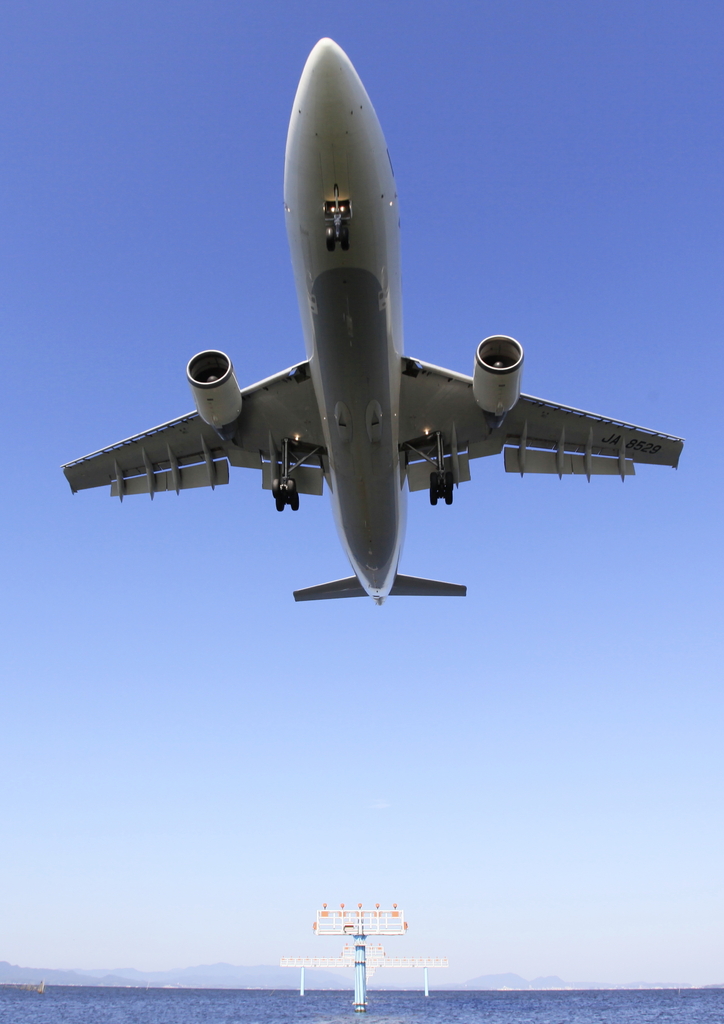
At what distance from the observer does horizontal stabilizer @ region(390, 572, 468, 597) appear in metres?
22.6

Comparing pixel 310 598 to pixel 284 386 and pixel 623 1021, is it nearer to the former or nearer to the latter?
pixel 284 386

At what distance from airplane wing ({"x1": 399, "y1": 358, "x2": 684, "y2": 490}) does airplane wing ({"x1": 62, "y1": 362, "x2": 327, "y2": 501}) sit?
2.24 m

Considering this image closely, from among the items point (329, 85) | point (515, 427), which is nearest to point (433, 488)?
point (515, 427)

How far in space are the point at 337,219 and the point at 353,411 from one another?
3.57 m

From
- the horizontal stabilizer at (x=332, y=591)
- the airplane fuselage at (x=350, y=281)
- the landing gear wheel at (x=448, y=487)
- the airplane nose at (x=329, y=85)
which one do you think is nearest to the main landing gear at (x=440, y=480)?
the landing gear wheel at (x=448, y=487)

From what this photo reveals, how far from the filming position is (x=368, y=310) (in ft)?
44.6

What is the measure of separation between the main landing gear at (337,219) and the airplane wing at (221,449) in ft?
13.9

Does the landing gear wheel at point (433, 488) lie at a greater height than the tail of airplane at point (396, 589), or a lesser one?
greater

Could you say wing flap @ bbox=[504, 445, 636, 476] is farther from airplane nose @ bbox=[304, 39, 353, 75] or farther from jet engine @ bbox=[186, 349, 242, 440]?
airplane nose @ bbox=[304, 39, 353, 75]

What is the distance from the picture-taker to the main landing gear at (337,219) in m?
12.4

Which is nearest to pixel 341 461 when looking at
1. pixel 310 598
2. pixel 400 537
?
pixel 400 537

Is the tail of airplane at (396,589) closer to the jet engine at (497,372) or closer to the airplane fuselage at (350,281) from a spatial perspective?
the airplane fuselage at (350,281)

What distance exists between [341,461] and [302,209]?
4969mm

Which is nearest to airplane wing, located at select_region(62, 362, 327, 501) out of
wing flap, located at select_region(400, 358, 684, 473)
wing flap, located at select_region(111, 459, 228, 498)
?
wing flap, located at select_region(111, 459, 228, 498)
